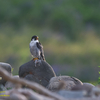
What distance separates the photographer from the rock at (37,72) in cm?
982

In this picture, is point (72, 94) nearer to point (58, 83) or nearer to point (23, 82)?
point (23, 82)

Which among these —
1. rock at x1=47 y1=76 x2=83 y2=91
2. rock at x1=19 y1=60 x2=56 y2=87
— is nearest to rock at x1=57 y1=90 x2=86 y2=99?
rock at x1=47 y1=76 x2=83 y2=91

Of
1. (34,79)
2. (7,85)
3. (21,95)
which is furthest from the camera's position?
(7,85)

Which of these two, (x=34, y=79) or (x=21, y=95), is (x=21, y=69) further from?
(x=21, y=95)

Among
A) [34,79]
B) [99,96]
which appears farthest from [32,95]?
[34,79]

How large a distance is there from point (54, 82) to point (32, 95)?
3960mm

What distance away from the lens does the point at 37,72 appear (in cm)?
990

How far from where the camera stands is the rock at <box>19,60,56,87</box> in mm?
9820

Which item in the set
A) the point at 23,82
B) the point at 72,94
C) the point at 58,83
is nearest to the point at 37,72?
the point at 58,83

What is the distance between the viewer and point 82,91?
5.30 meters

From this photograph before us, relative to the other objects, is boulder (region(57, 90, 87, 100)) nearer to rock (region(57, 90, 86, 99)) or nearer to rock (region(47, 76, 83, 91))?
rock (region(57, 90, 86, 99))

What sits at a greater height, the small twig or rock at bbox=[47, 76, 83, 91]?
rock at bbox=[47, 76, 83, 91]

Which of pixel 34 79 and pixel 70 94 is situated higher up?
pixel 34 79

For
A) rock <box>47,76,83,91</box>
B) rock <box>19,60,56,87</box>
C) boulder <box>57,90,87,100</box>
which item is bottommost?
boulder <box>57,90,87,100</box>
